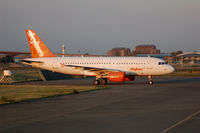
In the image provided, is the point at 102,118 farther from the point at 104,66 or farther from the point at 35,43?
the point at 35,43

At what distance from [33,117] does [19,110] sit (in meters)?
2.55

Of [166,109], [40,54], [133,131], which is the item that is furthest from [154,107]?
[40,54]

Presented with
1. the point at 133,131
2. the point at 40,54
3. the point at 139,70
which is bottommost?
the point at 133,131

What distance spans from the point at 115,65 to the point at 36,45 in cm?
1080

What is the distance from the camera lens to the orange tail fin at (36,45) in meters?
38.5

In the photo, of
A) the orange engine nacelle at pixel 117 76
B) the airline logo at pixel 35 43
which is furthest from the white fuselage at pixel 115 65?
the orange engine nacelle at pixel 117 76

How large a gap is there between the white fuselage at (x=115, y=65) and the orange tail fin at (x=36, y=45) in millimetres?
1722

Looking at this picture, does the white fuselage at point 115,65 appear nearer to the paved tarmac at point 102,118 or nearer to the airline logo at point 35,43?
the airline logo at point 35,43

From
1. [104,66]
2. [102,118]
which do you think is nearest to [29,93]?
[102,118]

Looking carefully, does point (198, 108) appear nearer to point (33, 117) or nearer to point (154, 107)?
point (154, 107)

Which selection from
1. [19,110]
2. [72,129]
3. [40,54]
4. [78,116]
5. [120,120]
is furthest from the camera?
[40,54]

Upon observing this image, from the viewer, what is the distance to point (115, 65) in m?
36.1

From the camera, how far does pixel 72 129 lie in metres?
11.1

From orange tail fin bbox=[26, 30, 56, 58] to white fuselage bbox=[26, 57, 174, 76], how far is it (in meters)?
1.72
